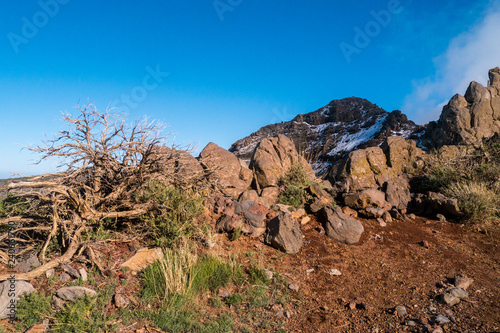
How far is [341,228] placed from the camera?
651 centimetres

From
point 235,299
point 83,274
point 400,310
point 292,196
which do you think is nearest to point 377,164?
point 292,196

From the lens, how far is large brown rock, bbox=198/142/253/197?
317 inches

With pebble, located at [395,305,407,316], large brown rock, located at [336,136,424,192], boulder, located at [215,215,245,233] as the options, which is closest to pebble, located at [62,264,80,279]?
boulder, located at [215,215,245,233]

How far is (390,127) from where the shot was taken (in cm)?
3916

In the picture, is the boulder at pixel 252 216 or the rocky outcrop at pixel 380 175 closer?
the boulder at pixel 252 216

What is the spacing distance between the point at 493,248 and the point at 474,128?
16.4 m

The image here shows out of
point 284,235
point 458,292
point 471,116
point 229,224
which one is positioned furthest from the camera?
point 471,116

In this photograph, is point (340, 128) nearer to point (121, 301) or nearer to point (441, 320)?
point (441, 320)

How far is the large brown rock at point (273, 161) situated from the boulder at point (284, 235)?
3.05 metres

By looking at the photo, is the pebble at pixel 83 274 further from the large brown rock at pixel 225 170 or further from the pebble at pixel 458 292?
the pebble at pixel 458 292

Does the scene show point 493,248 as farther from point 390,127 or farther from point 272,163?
point 390,127

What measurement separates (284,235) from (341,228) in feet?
5.03

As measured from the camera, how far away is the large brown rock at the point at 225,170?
805cm

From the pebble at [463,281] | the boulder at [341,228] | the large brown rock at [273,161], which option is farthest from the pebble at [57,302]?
the large brown rock at [273,161]
